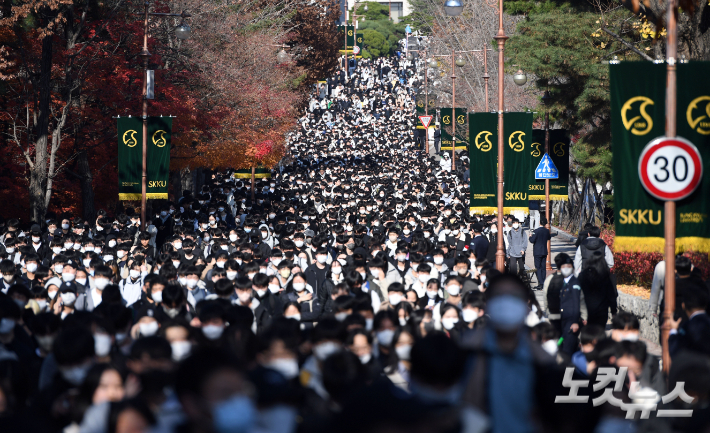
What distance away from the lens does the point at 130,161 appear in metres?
22.5

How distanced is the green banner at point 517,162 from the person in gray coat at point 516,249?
0.60 m

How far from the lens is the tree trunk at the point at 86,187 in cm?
2670

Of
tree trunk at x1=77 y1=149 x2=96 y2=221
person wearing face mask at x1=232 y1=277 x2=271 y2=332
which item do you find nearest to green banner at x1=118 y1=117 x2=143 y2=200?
tree trunk at x1=77 y1=149 x2=96 y2=221

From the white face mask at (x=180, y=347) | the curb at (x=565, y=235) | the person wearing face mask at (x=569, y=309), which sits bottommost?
the curb at (x=565, y=235)

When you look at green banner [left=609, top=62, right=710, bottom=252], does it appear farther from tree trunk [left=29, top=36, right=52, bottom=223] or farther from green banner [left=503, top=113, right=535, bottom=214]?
tree trunk [left=29, top=36, right=52, bottom=223]

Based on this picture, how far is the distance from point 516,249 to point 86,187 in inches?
554

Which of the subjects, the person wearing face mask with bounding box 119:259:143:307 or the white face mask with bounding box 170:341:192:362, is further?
the person wearing face mask with bounding box 119:259:143:307

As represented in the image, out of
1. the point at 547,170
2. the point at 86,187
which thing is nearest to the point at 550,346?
the point at 547,170

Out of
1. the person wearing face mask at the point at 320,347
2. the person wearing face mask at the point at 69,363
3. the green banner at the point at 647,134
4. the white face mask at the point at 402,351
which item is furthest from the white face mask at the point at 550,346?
the person wearing face mask at the point at 69,363

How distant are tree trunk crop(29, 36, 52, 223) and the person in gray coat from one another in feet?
43.4

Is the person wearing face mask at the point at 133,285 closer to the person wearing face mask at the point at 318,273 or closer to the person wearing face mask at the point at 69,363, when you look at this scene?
the person wearing face mask at the point at 318,273

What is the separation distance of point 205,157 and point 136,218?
7.26 meters

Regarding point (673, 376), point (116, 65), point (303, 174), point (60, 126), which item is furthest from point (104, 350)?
point (303, 174)

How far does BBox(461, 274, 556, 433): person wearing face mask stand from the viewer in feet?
14.5
